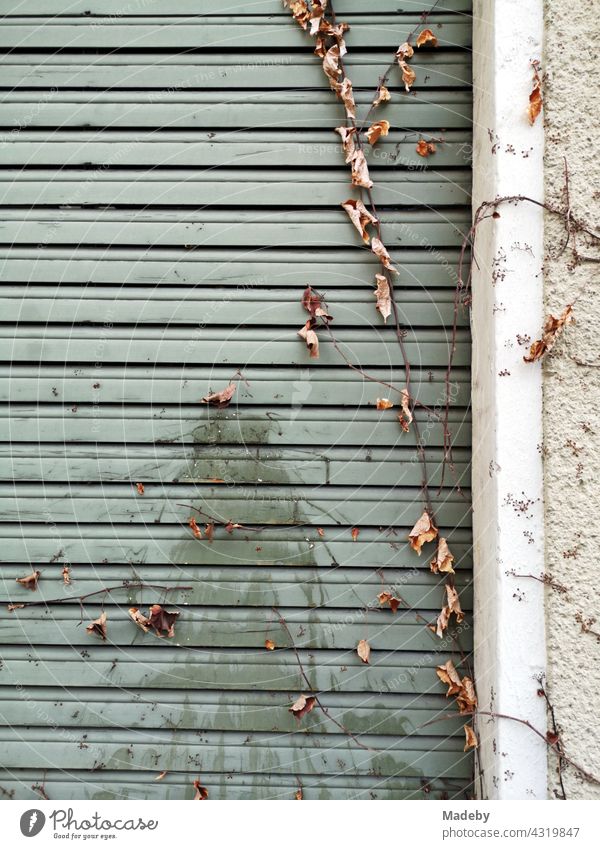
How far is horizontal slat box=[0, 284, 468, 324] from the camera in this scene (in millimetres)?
2316

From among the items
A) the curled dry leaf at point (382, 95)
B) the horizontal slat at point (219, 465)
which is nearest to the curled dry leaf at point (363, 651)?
the horizontal slat at point (219, 465)

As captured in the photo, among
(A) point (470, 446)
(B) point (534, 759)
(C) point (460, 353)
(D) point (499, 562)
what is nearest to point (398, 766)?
(B) point (534, 759)

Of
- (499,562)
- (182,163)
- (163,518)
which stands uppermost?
(182,163)

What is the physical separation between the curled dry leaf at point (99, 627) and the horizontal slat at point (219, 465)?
55cm

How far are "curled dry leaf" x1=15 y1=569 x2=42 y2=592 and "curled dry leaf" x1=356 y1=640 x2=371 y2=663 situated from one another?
1.31 meters

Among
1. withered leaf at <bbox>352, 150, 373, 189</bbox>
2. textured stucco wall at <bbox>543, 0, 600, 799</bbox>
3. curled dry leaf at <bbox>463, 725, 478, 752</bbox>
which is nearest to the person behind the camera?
textured stucco wall at <bbox>543, 0, 600, 799</bbox>

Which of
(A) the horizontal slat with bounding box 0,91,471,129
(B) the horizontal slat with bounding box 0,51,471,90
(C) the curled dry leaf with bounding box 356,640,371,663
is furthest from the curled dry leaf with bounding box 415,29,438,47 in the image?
(C) the curled dry leaf with bounding box 356,640,371,663

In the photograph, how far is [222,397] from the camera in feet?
7.57

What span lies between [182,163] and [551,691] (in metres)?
2.36

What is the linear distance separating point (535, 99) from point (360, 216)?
697mm

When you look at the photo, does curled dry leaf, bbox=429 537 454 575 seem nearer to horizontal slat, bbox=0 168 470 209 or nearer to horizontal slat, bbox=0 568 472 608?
horizontal slat, bbox=0 568 472 608

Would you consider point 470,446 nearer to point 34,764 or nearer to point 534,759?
point 534,759

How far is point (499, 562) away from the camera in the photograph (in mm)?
1972

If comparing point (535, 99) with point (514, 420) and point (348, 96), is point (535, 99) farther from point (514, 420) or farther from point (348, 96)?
point (514, 420)
